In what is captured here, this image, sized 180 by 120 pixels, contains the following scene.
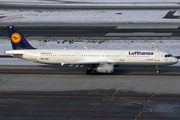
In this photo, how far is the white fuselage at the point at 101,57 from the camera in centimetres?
4078

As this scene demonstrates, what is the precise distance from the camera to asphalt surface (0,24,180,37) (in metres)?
66.7

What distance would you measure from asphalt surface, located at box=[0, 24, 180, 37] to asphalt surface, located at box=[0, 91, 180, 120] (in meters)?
35.8

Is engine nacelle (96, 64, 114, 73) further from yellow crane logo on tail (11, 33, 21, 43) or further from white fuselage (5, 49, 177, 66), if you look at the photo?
yellow crane logo on tail (11, 33, 21, 43)

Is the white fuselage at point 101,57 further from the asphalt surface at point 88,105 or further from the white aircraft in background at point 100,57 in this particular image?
the asphalt surface at point 88,105

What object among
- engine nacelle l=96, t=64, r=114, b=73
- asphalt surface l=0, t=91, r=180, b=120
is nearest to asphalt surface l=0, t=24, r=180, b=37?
engine nacelle l=96, t=64, r=114, b=73

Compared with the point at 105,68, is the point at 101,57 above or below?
above

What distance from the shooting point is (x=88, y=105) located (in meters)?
28.2

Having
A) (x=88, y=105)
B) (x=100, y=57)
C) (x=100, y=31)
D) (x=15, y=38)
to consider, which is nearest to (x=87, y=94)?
(x=88, y=105)

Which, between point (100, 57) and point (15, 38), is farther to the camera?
point (15, 38)

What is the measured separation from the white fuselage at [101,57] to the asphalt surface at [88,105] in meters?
8.74

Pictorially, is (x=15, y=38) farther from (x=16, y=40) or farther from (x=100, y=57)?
(x=100, y=57)

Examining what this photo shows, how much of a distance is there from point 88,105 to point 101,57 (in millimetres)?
13781

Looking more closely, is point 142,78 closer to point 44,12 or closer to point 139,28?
point 139,28

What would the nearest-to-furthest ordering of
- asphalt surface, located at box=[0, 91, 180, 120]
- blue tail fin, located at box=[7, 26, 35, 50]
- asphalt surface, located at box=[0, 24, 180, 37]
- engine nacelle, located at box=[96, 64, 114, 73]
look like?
asphalt surface, located at box=[0, 91, 180, 120] < engine nacelle, located at box=[96, 64, 114, 73] < blue tail fin, located at box=[7, 26, 35, 50] < asphalt surface, located at box=[0, 24, 180, 37]
